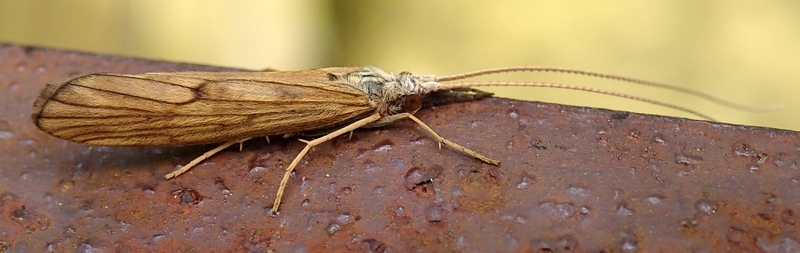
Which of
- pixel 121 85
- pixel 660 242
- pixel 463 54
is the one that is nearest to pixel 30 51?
pixel 121 85

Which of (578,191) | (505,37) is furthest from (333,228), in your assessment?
(505,37)

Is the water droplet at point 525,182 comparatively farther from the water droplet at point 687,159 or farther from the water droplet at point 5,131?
the water droplet at point 5,131

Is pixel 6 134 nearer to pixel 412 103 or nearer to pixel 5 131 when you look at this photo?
pixel 5 131

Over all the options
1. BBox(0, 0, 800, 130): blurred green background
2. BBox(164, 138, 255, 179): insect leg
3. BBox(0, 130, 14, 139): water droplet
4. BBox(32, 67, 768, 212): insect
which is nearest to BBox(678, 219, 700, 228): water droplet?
BBox(32, 67, 768, 212): insect

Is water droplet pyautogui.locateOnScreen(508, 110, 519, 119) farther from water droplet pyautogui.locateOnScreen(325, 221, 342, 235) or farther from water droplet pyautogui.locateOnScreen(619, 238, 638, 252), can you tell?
water droplet pyautogui.locateOnScreen(325, 221, 342, 235)

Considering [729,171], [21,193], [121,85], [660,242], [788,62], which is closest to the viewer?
[660,242]

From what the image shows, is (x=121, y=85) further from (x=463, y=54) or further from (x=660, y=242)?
(x=463, y=54)
